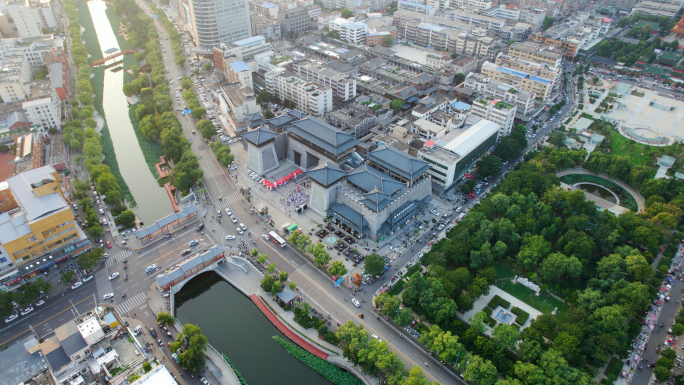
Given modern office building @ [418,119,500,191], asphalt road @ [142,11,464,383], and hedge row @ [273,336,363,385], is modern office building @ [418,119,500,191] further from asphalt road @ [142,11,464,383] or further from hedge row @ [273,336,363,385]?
hedge row @ [273,336,363,385]

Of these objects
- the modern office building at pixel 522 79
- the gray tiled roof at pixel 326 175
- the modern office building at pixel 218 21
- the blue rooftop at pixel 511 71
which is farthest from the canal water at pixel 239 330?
the modern office building at pixel 218 21

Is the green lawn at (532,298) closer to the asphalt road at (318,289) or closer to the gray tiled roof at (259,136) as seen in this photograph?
the asphalt road at (318,289)

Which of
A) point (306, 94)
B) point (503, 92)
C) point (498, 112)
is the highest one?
point (503, 92)

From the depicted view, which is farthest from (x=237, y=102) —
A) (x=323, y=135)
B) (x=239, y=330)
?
(x=239, y=330)

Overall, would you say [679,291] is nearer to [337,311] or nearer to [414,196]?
[414,196]

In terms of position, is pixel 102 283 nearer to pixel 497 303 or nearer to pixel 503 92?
pixel 497 303

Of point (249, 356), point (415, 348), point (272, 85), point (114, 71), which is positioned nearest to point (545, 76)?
point (272, 85)
